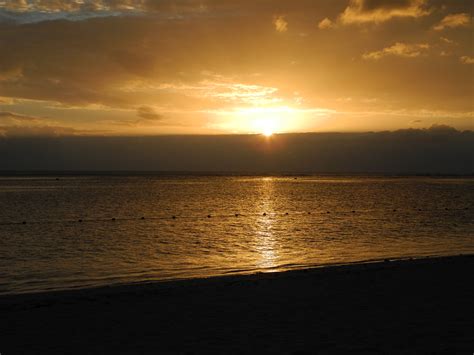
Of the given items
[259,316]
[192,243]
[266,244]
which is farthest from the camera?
[192,243]

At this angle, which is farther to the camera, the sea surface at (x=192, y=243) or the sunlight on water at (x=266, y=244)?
the sunlight on water at (x=266, y=244)

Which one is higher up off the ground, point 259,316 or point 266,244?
point 259,316

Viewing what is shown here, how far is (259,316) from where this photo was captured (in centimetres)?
1259

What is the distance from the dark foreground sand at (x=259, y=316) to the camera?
10.2 meters

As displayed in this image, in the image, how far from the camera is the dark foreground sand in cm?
1019

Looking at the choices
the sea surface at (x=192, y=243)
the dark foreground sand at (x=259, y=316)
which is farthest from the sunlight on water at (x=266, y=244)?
the dark foreground sand at (x=259, y=316)

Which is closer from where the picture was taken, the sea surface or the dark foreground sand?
the dark foreground sand

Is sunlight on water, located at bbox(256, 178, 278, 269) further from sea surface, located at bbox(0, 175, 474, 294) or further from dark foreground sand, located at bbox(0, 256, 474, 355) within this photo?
dark foreground sand, located at bbox(0, 256, 474, 355)

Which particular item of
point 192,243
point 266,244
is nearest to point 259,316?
point 266,244

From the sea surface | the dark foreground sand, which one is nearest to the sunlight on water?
the sea surface

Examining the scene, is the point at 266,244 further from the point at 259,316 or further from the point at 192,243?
the point at 259,316

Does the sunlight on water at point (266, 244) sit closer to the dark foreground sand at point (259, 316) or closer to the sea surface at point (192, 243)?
the sea surface at point (192, 243)

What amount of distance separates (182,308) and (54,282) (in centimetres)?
840

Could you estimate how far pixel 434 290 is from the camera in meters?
15.1
